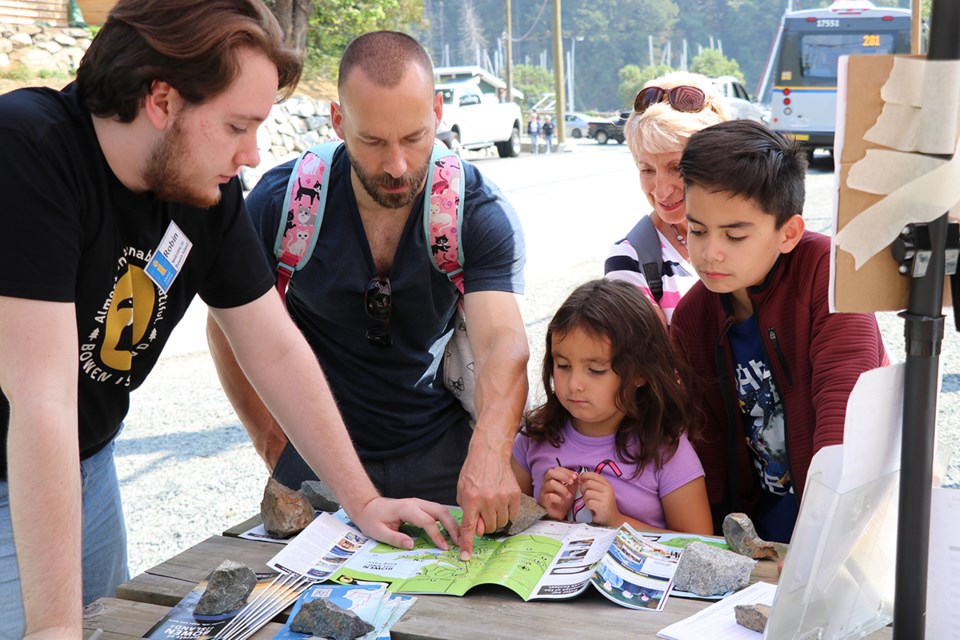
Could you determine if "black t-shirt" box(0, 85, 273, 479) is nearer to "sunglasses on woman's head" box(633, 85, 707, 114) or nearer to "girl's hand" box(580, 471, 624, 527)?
"girl's hand" box(580, 471, 624, 527)

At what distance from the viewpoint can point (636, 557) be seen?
5.70 ft

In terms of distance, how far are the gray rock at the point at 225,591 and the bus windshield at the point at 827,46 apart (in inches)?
699

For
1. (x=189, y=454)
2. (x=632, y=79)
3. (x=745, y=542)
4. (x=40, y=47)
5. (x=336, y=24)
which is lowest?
(x=632, y=79)

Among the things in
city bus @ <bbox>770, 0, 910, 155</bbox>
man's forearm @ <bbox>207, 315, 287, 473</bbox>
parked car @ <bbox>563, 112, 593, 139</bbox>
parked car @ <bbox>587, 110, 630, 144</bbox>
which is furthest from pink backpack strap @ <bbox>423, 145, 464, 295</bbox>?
parked car @ <bbox>563, 112, 593, 139</bbox>

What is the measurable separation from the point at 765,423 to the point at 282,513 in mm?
1049

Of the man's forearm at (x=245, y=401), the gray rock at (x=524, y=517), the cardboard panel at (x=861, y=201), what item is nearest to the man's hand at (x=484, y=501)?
the gray rock at (x=524, y=517)

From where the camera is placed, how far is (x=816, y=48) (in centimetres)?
1762

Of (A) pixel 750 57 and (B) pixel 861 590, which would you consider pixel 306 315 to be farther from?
(A) pixel 750 57

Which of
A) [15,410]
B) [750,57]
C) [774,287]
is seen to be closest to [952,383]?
[774,287]

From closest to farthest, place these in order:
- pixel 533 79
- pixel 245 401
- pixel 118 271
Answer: pixel 118 271 → pixel 245 401 → pixel 533 79

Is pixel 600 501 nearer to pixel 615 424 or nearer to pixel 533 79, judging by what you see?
pixel 615 424

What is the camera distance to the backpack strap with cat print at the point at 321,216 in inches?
94.9

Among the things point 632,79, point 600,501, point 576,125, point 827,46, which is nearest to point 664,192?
point 600,501

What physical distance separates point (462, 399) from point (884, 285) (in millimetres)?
1635
